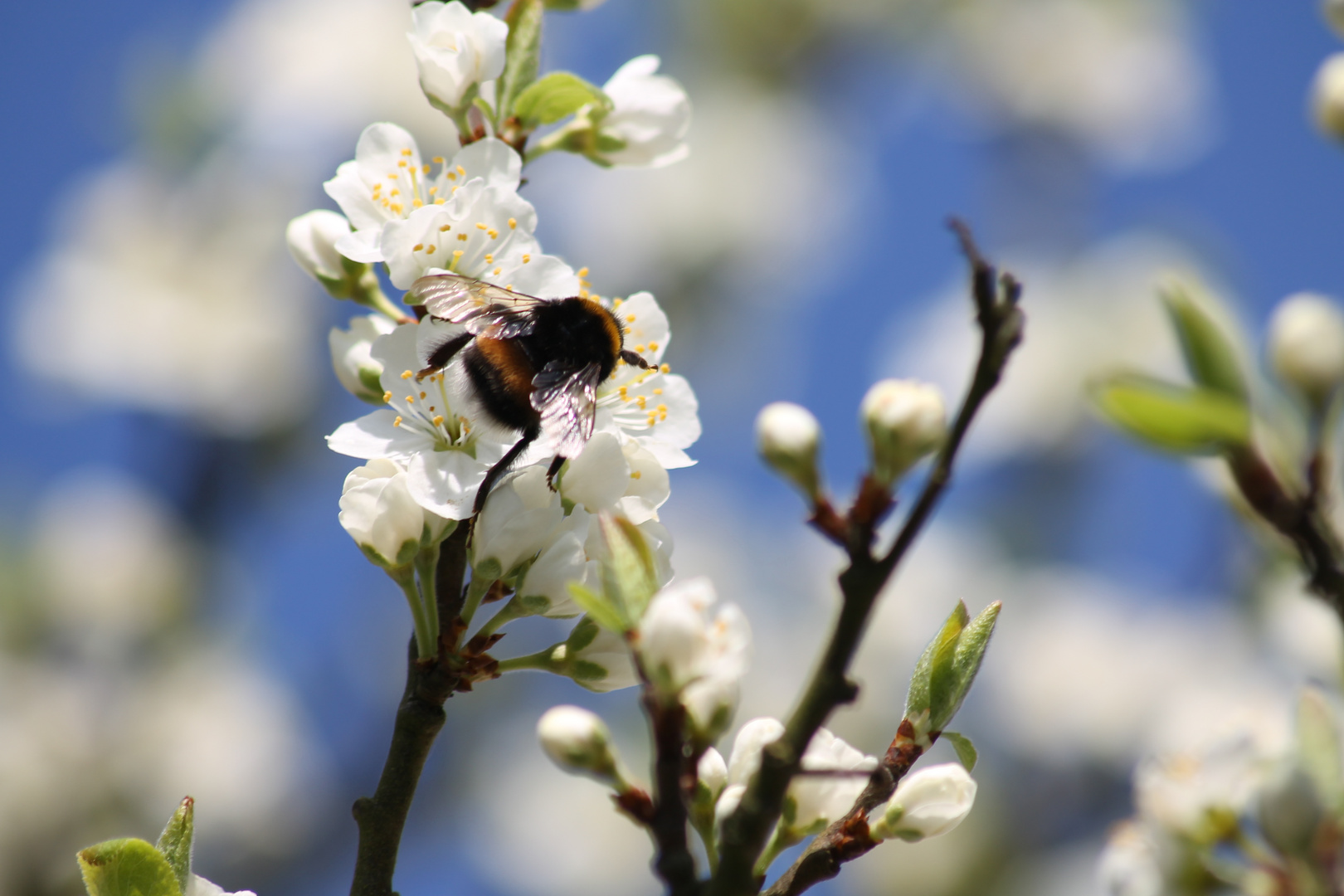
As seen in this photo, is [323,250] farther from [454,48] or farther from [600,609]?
[600,609]

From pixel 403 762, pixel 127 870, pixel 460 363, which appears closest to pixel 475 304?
pixel 460 363

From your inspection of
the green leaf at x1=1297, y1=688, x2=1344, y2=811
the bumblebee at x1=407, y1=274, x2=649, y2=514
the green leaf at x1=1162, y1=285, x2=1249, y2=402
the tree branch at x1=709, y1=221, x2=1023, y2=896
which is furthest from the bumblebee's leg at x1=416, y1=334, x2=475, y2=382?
the green leaf at x1=1297, y1=688, x2=1344, y2=811

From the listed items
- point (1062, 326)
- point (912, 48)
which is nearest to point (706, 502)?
point (1062, 326)

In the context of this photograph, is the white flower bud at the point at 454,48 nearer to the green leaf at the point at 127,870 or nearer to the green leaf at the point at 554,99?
the green leaf at the point at 554,99

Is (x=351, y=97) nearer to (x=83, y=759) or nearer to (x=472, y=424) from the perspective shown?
(x=83, y=759)

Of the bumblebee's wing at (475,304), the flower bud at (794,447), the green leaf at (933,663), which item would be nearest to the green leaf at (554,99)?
the bumblebee's wing at (475,304)
